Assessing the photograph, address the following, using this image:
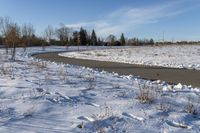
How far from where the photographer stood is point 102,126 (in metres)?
5.56

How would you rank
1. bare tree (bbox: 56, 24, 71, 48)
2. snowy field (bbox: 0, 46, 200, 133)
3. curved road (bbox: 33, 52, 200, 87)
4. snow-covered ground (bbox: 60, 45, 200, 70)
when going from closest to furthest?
1. snowy field (bbox: 0, 46, 200, 133)
2. curved road (bbox: 33, 52, 200, 87)
3. snow-covered ground (bbox: 60, 45, 200, 70)
4. bare tree (bbox: 56, 24, 71, 48)

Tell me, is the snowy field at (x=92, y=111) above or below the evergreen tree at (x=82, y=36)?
below

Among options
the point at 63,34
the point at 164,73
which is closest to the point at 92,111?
the point at 164,73

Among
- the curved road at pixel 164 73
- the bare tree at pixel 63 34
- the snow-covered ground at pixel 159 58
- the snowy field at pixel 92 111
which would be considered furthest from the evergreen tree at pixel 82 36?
the snowy field at pixel 92 111

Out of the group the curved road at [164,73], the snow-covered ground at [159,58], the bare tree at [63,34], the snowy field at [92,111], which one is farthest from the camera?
the bare tree at [63,34]

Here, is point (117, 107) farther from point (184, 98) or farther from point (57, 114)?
point (184, 98)

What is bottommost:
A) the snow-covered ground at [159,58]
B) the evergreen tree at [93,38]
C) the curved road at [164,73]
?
the curved road at [164,73]

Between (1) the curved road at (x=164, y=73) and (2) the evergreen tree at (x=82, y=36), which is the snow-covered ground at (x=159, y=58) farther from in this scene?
(2) the evergreen tree at (x=82, y=36)

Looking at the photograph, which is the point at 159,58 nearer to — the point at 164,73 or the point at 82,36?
the point at 164,73

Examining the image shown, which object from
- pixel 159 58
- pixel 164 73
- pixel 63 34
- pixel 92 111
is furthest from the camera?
pixel 63 34

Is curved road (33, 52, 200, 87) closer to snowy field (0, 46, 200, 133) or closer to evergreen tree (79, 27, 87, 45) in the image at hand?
snowy field (0, 46, 200, 133)

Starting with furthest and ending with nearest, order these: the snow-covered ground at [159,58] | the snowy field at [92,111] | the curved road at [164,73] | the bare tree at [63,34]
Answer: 1. the bare tree at [63,34]
2. the snow-covered ground at [159,58]
3. the curved road at [164,73]
4. the snowy field at [92,111]

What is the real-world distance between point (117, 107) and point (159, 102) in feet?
3.92

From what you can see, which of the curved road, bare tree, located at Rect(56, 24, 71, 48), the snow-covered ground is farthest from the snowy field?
bare tree, located at Rect(56, 24, 71, 48)
